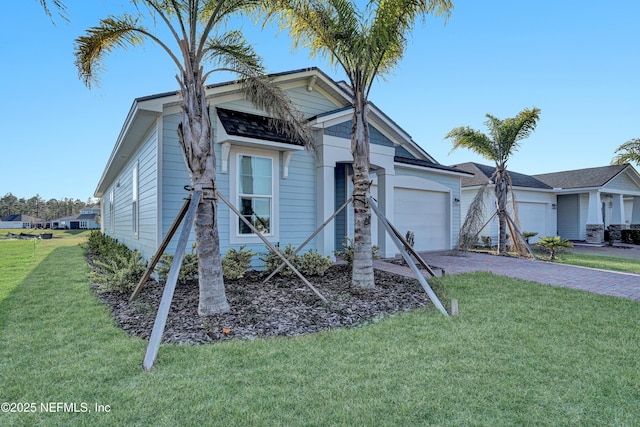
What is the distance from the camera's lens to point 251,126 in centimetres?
752

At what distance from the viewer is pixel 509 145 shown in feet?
39.6

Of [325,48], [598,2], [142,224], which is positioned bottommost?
[142,224]

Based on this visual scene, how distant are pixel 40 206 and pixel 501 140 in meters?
120

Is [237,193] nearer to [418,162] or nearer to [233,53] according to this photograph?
[233,53]

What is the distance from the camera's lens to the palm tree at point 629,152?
2078 cm

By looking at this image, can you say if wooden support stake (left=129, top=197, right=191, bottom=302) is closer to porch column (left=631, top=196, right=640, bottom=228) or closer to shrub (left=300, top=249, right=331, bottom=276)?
shrub (left=300, top=249, right=331, bottom=276)

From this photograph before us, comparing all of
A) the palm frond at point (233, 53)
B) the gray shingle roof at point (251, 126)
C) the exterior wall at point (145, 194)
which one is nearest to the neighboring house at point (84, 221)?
the exterior wall at point (145, 194)

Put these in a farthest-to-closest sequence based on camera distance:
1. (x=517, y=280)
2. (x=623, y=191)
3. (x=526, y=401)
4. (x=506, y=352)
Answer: (x=623, y=191) → (x=517, y=280) → (x=506, y=352) → (x=526, y=401)

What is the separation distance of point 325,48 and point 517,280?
687cm

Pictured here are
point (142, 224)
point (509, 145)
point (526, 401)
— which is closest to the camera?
point (526, 401)

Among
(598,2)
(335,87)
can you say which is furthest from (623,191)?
(335,87)

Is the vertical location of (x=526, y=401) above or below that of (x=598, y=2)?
below

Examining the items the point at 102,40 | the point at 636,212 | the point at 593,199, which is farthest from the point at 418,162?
the point at 636,212

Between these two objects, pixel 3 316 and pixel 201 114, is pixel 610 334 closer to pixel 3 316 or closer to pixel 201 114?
pixel 201 114
